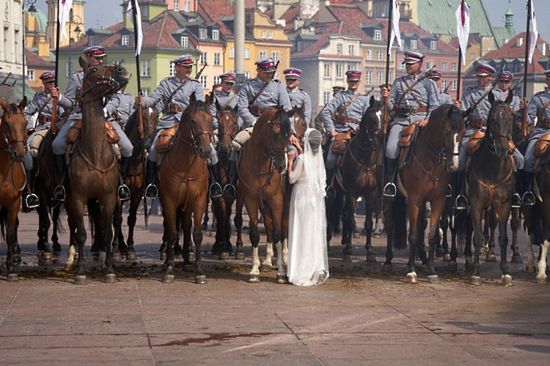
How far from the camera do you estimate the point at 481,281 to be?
62.5 feet

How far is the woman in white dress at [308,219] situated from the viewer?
18406mm

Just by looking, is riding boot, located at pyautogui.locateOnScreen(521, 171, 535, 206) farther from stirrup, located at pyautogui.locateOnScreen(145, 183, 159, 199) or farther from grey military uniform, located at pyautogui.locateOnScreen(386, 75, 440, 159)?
stirrup, located at pyautogui.locateOnScreen(145, 183, 159, 199)

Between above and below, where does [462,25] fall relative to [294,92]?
above

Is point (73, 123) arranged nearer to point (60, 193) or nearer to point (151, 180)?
point (60, 193)

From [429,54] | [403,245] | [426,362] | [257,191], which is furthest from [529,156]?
[429,54]

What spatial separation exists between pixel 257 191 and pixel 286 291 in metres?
1.86

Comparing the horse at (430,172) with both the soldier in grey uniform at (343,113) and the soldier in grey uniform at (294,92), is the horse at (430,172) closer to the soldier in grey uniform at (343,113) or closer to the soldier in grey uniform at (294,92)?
the soldier in grey uniform at (294,92)

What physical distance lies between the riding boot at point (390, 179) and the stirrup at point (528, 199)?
1879 mm

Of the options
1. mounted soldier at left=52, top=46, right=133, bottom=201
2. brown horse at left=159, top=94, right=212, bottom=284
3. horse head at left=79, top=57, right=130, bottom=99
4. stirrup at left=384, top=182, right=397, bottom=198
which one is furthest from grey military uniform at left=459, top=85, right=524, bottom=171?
horse head at left=79, top=57, right=130, bottom=99

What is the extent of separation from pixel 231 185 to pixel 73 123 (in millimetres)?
3304

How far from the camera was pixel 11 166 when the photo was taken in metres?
18.4

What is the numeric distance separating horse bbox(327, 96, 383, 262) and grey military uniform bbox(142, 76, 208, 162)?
3283mm

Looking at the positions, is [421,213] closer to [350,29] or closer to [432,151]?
[432,151]

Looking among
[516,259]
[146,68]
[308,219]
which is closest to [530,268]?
[516,259]
